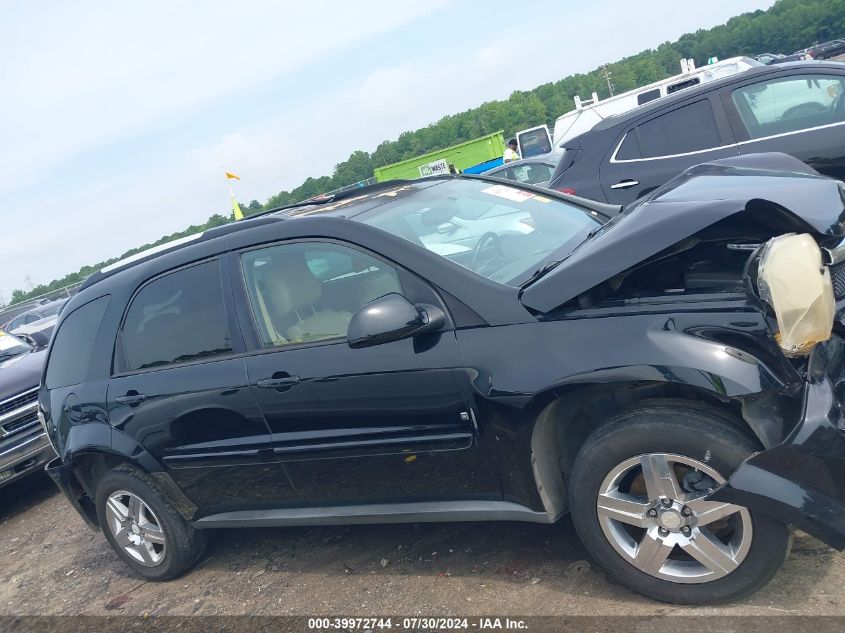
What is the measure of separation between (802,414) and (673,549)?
2.47ft

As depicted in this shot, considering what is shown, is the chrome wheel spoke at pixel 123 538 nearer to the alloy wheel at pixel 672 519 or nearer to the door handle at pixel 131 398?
the door handle at pixel 131 398

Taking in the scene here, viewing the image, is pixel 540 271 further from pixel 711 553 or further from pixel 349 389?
pixel 711 553

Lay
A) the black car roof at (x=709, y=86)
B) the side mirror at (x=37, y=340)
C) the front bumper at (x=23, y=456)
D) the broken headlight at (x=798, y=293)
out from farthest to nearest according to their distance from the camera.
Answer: the side mirror at (x=37, y=340) < the black car roof at (x=709, y=86) < the front bumper at (x=23, y=456) < the broken headlight at (x=798, y=293)

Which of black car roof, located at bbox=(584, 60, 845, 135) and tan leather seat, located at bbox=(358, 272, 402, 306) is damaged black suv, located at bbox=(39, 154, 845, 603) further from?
black car roof, located at bbox=(584, 60, 845, 135)

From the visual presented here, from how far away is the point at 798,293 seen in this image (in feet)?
7.78

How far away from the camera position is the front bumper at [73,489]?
463 centimetres

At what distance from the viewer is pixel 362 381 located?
328 cm

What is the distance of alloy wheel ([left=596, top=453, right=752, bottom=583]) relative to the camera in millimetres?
2670

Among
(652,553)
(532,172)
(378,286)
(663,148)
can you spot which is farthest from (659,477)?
(532,172)

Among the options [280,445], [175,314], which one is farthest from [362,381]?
[175,314]

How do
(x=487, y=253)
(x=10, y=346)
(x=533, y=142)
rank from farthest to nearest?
(x=533, y=142), (x=10, y=346), (x=487, y=253)

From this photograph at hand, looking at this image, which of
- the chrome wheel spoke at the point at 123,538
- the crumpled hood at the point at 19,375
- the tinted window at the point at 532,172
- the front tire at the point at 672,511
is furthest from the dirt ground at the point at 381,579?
the tinted window at the point at 532,172

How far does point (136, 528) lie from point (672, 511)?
3155 mm

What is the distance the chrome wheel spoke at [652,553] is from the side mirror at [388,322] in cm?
115
